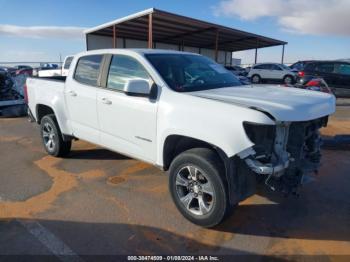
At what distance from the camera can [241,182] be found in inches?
122

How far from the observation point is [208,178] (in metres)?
3.17

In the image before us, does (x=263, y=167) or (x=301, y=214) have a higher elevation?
(x=263, y=167)

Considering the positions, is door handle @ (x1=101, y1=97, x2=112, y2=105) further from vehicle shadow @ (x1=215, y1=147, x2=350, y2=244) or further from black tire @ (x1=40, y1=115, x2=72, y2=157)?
vehicle shadow @ (x1=215, y1=147, x2=350, y2=244)

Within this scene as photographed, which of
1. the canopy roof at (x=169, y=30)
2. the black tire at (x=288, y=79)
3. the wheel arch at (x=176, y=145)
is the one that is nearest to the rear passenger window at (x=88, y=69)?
the wheel arch at (x=176, y=145)

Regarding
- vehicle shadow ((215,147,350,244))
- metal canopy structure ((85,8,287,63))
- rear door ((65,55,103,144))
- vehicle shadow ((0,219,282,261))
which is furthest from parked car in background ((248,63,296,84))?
vehicle shadow ((0,219,282,261))

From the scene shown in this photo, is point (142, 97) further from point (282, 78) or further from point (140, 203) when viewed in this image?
point (282, 78)

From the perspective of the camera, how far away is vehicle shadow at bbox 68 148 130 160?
18.7 feet

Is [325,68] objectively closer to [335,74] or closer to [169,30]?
[335,74]

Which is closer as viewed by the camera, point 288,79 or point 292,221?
point 292,221

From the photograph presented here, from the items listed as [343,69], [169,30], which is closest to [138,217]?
[343,69]

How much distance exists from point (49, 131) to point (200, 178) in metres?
3.47

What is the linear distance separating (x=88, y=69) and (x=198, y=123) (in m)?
2.44

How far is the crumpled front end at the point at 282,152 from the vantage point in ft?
9.55

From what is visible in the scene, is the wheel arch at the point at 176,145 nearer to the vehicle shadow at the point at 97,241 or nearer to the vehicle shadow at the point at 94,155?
the vehicle shadow at the point at 97,241
